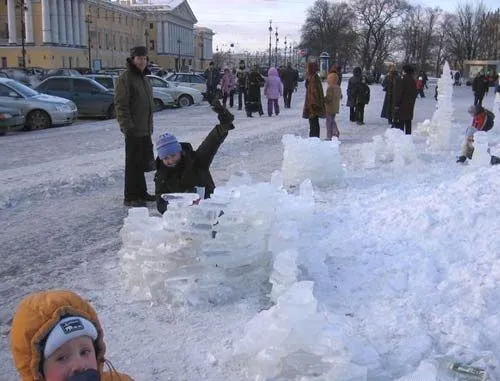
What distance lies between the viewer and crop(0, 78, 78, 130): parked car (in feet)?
54.5

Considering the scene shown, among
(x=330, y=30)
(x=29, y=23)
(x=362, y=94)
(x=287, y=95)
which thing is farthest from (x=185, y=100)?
(x=29, y=23)

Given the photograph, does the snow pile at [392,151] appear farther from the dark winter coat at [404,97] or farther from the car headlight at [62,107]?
the car headlight at [62,107]

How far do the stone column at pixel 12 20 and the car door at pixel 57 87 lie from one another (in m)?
64.8

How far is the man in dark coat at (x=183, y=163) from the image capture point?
15.8 feet

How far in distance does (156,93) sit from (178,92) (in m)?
2.08

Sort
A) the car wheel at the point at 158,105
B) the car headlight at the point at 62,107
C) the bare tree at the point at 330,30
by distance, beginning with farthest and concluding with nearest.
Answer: the bare tree at the point at 330,30, the car wheel at the point at 158,105, the car headlight at the point at 62,107

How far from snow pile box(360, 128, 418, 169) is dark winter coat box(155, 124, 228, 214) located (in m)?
4.40

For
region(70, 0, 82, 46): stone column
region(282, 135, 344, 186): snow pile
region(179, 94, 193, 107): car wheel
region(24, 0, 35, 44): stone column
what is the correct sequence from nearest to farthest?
region(282, 135, 344, 186): snow pile, region(179, 94, 193, 107): car wheel, region(24, 0, 35, 44): stone column, region(70, 0, 82, 46): stone column

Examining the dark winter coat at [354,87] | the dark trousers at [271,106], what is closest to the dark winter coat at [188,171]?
the dark winter coat at [354,87]

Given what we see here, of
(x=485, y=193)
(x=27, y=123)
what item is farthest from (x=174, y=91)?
(x=485, y=193)

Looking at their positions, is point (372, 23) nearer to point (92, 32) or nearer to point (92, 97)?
point (92, 32)

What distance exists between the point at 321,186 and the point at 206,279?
3.88 meters

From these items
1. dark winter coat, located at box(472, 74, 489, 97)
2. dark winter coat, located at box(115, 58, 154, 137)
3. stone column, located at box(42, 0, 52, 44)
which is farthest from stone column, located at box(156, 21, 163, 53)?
dark winter coat, located at box(115, 58, 154, 137)

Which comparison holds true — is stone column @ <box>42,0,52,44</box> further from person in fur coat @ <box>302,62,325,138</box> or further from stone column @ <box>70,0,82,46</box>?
person in fur coat @ <box>302,62,325,138</box>
